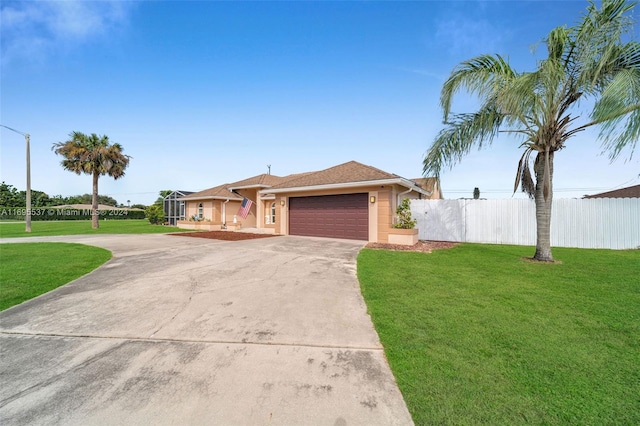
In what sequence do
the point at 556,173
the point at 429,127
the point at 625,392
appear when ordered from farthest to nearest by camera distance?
1. the point at 429,127
2. the point at 556,173
3. the point at 625,392

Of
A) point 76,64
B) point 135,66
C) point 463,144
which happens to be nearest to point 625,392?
point 463,144

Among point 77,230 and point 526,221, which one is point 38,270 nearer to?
point 526,221

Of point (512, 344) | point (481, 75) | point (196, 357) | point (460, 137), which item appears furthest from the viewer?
point (460, 137)

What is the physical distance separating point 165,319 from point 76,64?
579 inches

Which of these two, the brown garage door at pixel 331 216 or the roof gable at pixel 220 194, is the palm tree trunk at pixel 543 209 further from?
the roof gable at pixel 220 194

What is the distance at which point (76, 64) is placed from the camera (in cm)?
1154

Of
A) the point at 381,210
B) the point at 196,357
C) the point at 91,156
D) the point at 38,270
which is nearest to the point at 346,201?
the point at 381,210

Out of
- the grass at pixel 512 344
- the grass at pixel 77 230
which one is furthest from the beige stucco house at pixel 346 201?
the grass at pixel 77 230

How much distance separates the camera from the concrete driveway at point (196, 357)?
6.51 feet

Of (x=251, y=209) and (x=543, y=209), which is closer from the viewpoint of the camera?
(x=543, y=209)

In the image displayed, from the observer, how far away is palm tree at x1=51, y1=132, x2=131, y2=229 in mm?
22266

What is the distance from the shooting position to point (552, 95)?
6.95 m

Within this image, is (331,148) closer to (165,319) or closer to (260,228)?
(260,228)

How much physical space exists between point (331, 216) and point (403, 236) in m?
4.19
